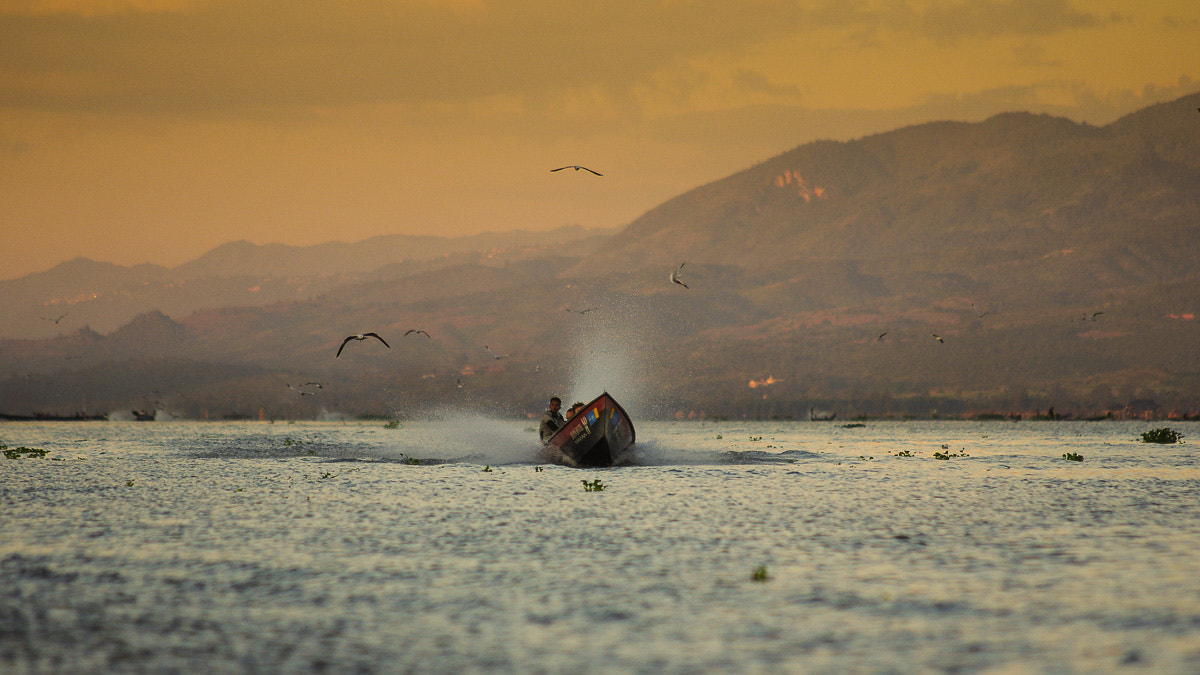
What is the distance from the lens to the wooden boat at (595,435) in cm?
5022

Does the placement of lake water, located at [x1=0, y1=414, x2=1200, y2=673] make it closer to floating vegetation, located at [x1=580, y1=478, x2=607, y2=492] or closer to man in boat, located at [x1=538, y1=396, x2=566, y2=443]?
floating vegetation, located at [x1=580, y1=478, x2=607, y2=492]

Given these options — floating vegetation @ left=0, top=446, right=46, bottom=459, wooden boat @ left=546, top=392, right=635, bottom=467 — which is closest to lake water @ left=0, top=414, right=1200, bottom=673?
wooden boat @ left=546, top=392, right=635, bottom=467

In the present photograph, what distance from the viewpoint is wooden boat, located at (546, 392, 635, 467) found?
50219 mm

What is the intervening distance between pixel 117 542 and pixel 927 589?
737 inches

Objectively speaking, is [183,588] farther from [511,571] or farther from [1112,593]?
[1112,593]

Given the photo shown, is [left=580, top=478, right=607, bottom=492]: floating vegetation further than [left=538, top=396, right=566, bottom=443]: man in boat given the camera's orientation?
No

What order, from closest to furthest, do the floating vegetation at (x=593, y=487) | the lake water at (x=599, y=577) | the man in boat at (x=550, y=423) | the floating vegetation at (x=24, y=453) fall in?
the lake water at (x=599, y=577), the floating vegetation at (x=593, y=487), the man in boat at (x=550, y=423), the floating vegetation at (x=24, y=453)

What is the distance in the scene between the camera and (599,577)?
21203 millimetres

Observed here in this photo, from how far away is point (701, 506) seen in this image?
34.2 m

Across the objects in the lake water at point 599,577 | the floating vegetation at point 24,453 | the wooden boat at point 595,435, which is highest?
the wooden boat at point 595,435

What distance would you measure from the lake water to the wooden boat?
7640 millimetres

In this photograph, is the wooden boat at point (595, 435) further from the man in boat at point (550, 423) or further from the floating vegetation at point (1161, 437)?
the floating vegetation at point (1161, 437)

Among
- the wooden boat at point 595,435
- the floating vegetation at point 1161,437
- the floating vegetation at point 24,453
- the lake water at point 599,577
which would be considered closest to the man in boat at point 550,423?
the wooden boat at point 595,435

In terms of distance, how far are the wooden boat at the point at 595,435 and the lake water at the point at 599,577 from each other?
764 cm
